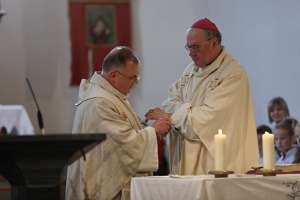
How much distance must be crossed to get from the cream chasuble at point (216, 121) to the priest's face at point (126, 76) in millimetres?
342

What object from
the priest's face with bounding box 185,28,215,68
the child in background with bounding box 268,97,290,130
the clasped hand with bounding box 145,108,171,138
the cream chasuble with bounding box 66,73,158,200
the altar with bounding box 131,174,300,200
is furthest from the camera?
the child in background with bounding box 268,97,290,130

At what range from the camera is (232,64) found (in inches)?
195

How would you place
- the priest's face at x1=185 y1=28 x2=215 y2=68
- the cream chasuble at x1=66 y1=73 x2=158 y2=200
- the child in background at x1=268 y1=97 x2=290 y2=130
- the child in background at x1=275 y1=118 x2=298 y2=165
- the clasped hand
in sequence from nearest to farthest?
the cream chasuble at x1=66 y1=73 x2=158 y2=200 < the clasped hand < the priest's face at x1=185 y1=28 x2=215 y2=68 < the child in background at x1=275 y1=118 x2=298 y2=165 < the child in background at x1=268 y1=97 x2=290 y2=130

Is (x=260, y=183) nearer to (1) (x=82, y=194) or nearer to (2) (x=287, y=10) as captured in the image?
(1) (x=82, y=194)

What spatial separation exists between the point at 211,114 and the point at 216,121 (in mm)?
54

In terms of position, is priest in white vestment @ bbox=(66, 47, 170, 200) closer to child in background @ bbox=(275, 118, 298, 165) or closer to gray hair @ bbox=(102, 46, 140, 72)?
gray hair @ bbox=(102, 46, 140, 72)

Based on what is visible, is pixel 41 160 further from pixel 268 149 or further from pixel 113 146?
pixel 113 146

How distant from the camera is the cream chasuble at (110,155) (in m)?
4.66

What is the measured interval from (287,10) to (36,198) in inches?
295

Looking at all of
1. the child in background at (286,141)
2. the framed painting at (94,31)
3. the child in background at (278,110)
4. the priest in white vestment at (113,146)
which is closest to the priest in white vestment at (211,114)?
the priest in white vestment at (113,146)

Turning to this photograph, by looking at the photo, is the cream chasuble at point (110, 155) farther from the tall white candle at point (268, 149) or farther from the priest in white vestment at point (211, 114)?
the tall white candle at point (268, 149)

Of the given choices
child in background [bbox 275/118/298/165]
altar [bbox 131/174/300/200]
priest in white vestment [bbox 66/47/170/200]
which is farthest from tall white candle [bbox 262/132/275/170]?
child in background [bbox 275/118/298/165]

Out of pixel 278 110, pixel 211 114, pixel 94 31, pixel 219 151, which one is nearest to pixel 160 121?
pixel 211 114

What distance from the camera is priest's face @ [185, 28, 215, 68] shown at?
16.0ft
